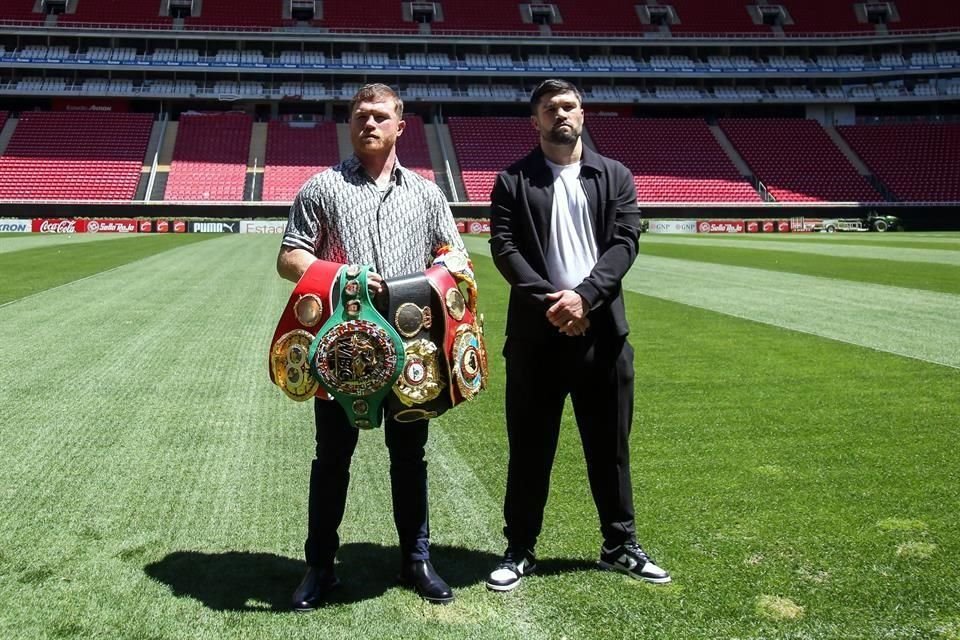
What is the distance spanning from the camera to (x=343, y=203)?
3221 mm

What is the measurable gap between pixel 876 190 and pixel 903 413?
4659 cm

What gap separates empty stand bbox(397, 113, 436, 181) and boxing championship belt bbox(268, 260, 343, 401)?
4336cm

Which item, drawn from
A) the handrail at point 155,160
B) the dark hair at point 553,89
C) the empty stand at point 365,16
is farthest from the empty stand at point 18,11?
the dark hair at point 553,89

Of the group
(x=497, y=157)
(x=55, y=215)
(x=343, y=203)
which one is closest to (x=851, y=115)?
(x=497, y=157)

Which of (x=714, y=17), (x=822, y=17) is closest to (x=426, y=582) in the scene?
(x=714, y=17)

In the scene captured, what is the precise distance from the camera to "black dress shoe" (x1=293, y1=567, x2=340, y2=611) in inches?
123

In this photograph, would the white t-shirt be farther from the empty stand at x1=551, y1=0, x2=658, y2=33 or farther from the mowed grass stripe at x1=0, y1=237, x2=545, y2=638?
the empty stand at x1=551, y1=0, x2=658, y2=33

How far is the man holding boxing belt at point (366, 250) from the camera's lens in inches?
127

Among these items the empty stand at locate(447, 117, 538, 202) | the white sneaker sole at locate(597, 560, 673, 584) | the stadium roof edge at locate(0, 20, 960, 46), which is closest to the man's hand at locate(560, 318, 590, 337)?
the white sneaker sole at locate(597, 560, 673, 584)

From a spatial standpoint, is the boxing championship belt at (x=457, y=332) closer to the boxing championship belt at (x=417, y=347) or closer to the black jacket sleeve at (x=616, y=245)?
the boxing championship belt at (x=417, y=347)

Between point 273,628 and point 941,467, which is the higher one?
point 941,467

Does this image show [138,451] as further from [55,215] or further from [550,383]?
[55,215]

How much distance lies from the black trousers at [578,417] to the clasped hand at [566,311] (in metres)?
0.16

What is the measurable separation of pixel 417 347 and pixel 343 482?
24.4 inches
